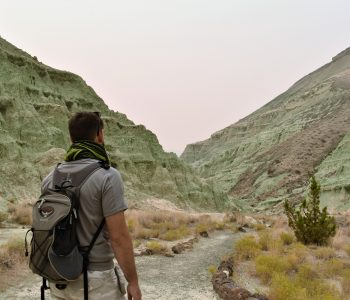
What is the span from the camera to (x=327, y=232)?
15000 mm

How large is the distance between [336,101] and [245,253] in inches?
3281

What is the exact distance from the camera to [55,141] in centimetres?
3603

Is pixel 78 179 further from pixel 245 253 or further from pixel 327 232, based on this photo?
pixel 327 232

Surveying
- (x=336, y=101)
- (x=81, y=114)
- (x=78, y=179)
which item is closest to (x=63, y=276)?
(x=78, y=179)

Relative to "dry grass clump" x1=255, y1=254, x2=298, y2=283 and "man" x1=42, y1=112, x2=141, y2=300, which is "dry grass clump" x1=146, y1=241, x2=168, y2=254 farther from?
"man" x1=42, y1=112, x2=141, y2=300

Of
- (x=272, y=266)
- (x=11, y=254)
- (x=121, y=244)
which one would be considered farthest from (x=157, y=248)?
(x=121, y=244)

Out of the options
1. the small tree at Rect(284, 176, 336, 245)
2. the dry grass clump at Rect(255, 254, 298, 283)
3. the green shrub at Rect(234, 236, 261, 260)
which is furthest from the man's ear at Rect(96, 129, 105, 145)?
the small tree at Rect(284, 176, 336, 245)

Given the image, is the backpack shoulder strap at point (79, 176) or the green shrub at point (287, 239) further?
the green shrub at point (287, 239)

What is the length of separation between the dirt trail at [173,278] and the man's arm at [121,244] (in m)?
5.87

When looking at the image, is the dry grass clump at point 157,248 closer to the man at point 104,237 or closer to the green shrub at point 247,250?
the green shrub at point 247,250

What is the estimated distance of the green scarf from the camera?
10.8ft

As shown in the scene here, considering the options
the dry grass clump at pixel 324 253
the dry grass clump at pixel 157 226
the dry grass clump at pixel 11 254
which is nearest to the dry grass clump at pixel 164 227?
the dry grass clump at pixel 157 226

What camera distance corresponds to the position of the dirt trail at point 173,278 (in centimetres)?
868

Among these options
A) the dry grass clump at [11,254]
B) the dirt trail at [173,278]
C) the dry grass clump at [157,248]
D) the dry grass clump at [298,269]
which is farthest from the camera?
the dry grass clump at [157,248]
